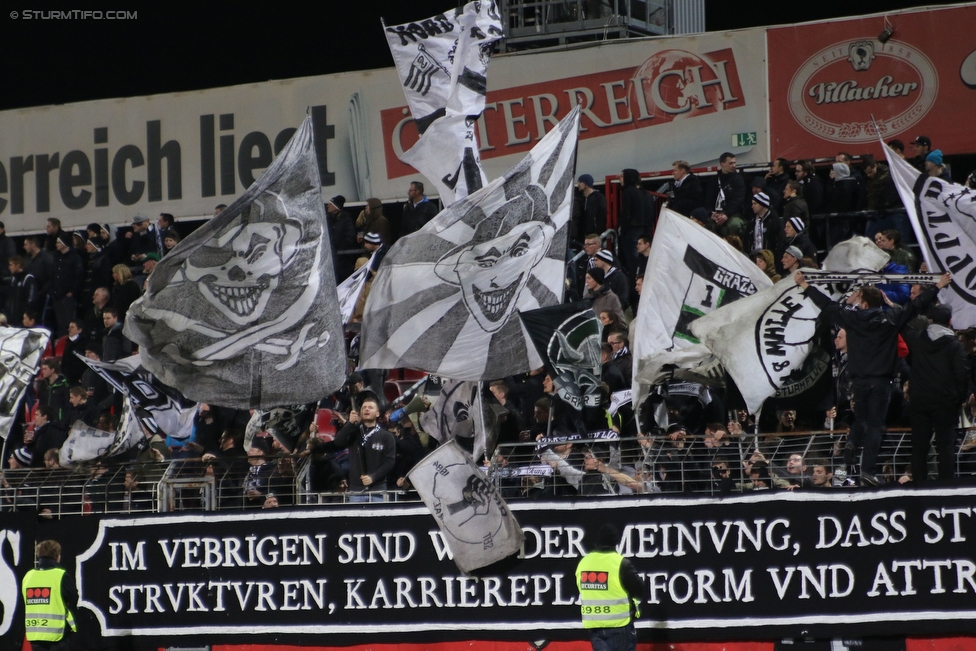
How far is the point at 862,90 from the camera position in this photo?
66.3ft

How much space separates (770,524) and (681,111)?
10.4 metres

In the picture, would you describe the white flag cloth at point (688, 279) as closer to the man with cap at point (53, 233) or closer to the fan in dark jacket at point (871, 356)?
the fan in dark jacket at point (871, 356)

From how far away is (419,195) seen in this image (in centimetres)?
1889

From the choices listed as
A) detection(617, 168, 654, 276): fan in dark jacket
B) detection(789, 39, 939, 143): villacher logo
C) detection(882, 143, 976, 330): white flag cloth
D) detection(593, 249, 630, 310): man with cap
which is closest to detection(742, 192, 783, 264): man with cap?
detection(617, 168, 654, 276): fan in dark jacket

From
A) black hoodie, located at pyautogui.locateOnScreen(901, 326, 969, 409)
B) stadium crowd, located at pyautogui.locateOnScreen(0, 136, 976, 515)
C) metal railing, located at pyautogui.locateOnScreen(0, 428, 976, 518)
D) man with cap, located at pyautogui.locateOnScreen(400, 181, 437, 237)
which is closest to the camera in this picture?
black hoodie, located at pyautogui.locateOnScreen(901, 326, 969, 409)

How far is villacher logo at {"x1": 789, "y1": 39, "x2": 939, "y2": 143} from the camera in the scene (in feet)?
65.5

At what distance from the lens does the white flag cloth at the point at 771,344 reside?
12.6 meters

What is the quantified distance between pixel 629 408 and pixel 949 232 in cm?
317

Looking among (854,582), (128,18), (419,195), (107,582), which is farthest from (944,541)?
(128,18)

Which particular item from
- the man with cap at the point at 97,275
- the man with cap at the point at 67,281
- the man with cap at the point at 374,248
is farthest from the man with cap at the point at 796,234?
the man with cap at the point at 67,281

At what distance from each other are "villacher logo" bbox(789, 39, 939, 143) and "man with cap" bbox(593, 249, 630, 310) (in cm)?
539

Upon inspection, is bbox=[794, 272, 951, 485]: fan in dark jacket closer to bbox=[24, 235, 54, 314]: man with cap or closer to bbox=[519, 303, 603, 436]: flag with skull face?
bbox=[519, 303, 603, 436]: flag with skull face

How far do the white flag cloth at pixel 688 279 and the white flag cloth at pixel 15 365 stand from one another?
265 inches

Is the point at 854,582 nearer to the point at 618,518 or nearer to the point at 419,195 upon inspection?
the point at 618,518
